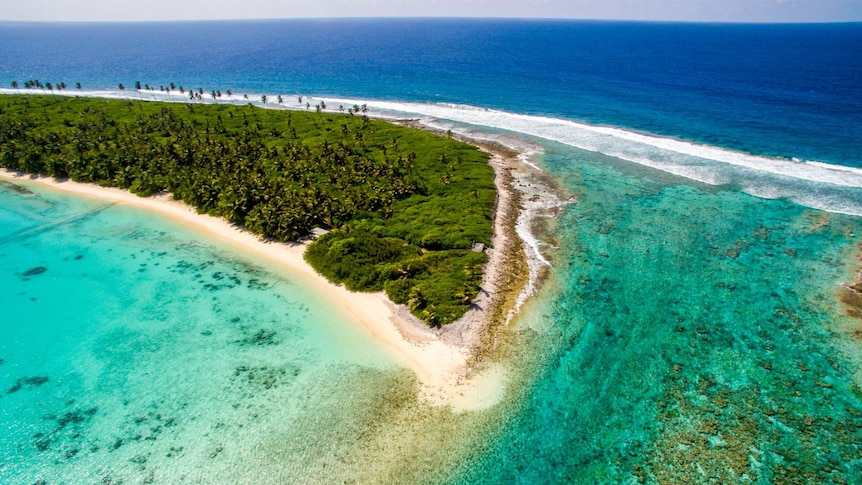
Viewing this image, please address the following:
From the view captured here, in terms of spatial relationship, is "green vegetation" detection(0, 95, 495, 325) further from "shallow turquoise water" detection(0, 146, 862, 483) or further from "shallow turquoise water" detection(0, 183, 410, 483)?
"shallow turquoise water" detection(0, 183, 410, 483)

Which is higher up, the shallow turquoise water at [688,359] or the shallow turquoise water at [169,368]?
the shallow turquoise water at [688,359]

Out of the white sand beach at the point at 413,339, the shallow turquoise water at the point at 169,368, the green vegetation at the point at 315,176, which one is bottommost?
the shallow turquoise water at the point at 169,368

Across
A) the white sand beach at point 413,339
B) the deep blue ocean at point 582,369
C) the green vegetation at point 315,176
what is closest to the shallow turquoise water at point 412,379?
the deep blue ocean at point 582,369

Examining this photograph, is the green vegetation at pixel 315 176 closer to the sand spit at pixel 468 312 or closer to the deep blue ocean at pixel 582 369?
the sand spit at pixel 468 312

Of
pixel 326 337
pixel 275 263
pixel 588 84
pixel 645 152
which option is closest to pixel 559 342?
pixel 326 337

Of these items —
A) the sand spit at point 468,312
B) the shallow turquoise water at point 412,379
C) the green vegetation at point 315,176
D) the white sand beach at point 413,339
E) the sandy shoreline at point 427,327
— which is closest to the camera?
the shallow turquoise water at point 412,379

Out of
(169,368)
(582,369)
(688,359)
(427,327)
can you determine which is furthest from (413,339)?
(688,359)
